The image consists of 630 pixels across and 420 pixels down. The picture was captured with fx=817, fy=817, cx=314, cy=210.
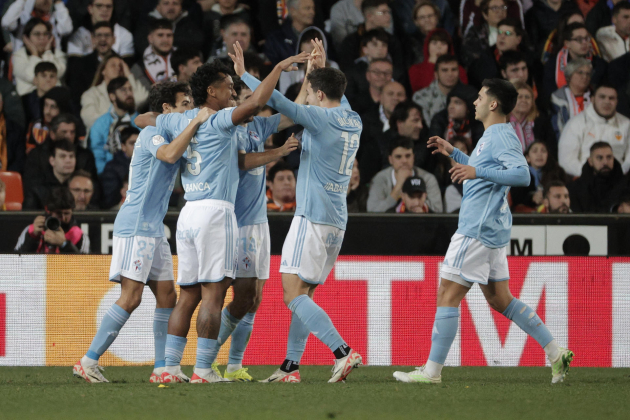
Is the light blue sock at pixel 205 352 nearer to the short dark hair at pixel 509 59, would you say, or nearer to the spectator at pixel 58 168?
the spectator at pixel 58 168

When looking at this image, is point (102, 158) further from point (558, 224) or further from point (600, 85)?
point (600, 85)

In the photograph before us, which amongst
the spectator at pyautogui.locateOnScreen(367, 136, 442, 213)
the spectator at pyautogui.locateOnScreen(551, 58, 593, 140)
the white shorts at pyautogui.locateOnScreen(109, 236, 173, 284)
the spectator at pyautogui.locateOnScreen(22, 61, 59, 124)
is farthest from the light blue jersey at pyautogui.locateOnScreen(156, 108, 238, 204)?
the spectator at pyautogui.locateOnScreen(551, 58, 593, 140)

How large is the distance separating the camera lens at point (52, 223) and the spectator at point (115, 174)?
1619 mm

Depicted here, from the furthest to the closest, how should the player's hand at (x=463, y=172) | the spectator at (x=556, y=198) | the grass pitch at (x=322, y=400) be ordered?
the spectator at (x=556, y=198), the player's hand at (x=463, y=172), the grass pitch at (x=322, y=400)

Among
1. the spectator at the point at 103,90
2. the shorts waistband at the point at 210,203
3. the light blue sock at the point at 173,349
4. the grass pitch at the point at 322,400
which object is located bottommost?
the grass pitch at the point at 322,400

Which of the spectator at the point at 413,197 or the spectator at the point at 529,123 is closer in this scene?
the spectator at the point at 413,197

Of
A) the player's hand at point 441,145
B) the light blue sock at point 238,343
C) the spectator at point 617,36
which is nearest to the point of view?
the player's hand at point 441,145

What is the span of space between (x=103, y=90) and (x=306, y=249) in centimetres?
579

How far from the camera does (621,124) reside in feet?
33.7

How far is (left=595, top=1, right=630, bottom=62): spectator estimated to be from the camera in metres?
11.0

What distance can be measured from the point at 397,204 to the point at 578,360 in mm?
2754

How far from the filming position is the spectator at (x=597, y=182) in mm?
9492

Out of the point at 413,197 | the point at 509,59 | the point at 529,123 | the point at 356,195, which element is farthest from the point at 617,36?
the point at 356,195

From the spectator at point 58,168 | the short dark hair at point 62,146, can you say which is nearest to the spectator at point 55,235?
the spectator at point 58,168
